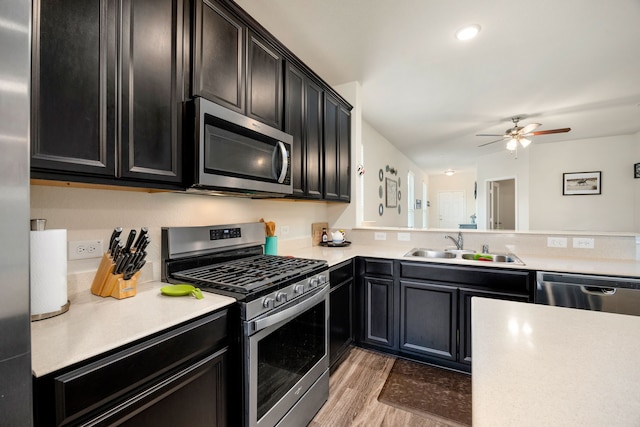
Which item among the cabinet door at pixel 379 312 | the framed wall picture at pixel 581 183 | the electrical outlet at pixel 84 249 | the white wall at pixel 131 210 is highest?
the framed wall picture at pixel 581 183

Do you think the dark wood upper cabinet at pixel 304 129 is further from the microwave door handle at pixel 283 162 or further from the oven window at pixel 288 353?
the oven window at pixel 288 353

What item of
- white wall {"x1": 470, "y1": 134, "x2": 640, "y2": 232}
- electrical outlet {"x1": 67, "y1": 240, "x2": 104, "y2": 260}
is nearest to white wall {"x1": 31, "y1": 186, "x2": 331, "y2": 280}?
electrical outlet {"x1": 67, "y1": 240, "x2": 104, "y2": 260}

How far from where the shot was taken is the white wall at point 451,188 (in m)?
9.52

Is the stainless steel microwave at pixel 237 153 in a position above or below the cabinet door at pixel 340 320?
above

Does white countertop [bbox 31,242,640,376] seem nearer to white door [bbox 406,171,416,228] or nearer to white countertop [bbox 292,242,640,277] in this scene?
white countertop [bbox 292,242,640,277]

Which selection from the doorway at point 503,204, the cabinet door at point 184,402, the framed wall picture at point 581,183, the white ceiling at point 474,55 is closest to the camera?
the cabinet door at point 184,402

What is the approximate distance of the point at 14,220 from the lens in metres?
0.53

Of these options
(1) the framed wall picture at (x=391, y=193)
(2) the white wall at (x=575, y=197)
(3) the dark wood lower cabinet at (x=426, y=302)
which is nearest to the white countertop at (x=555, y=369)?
(3) the dark wood lower cabinet at (x=426, y=302)

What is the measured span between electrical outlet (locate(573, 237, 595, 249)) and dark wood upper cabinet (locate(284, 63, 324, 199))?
219 centimetres

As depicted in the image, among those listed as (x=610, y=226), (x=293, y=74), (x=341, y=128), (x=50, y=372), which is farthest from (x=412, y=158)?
(x=50, y=372)

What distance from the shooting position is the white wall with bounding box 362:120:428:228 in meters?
4.37

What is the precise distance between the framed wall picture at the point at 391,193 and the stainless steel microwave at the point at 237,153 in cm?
374

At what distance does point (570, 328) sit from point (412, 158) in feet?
22.0

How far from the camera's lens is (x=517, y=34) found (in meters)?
2.21
